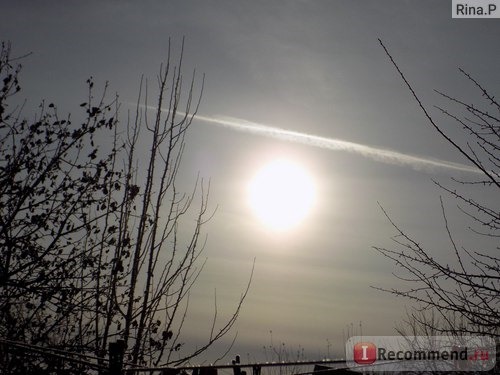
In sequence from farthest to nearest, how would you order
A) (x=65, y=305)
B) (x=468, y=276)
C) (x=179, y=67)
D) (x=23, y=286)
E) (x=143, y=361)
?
(x=179, y=67) → (x=143, y=361) → (x=65, y=305) → (x=23, y=286) → (x=468, y=276)

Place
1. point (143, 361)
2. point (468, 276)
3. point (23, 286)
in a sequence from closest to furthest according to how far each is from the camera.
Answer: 1. point (468, 276)
2. point (23, 286)
3. point (143, 361)

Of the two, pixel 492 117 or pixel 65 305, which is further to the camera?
pixel 65 305

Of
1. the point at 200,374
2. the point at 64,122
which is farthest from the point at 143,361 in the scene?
the point at 64,122

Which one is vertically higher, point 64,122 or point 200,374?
point 64,122

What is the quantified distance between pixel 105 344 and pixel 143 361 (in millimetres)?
691

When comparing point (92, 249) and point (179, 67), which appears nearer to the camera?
point (92, 249)

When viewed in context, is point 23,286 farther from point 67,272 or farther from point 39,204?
point 39,204

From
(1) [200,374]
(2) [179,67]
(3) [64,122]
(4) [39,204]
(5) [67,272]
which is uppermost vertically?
(2) [179,67]

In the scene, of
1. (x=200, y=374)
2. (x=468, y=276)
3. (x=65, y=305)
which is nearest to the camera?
(x=468, y=276)

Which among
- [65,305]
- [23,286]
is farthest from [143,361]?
[23,286]

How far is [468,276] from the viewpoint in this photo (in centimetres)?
477

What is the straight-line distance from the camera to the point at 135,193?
27.0ft

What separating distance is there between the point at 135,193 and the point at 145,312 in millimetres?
1983

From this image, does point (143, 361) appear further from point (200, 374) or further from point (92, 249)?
point (200, 374)
